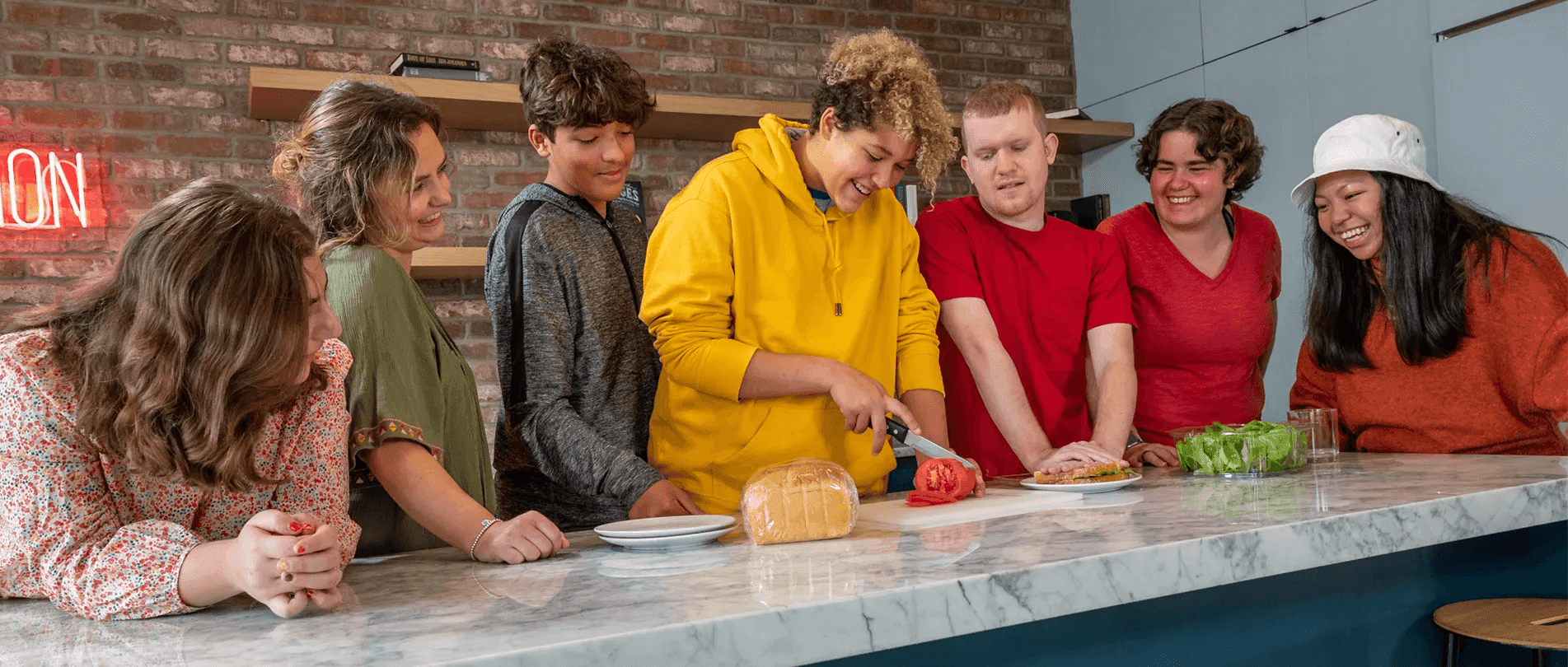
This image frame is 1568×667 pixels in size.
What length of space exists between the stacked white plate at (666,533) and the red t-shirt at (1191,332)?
3.91ft

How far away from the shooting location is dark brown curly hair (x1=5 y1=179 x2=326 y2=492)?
96 centimetres

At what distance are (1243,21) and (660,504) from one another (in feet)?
10.5

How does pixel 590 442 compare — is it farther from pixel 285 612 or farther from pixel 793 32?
pixel 793 32

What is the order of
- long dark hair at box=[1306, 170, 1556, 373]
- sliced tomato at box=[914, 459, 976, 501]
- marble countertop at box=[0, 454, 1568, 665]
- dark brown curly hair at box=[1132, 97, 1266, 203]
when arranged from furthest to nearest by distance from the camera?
dark brown curly hair at box=[1132, 97, 1266, 203]
long dark hair at box=[1306, 170, 1556, 373]
sliced tomato at box=[914, 459, 976, 501]
marble countertop at box=[0, 454, 1568, 665]

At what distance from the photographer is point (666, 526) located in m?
1.25

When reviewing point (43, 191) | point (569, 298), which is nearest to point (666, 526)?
point (569, 298)

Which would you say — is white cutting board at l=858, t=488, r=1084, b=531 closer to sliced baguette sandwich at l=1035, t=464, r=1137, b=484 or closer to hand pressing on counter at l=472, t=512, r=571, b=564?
sliced baguette sandwich at l=1035, t=464, r=1137, b=484

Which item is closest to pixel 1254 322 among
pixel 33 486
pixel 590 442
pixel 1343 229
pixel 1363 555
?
pixel 1343 229

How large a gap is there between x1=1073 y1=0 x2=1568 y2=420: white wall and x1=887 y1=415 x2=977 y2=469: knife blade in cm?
225

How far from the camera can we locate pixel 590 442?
1.58m

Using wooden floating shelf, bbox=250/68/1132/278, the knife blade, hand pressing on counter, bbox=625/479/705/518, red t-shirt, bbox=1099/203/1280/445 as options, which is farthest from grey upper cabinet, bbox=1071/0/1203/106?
hand pressing on counter, bbox=625/479/705/518

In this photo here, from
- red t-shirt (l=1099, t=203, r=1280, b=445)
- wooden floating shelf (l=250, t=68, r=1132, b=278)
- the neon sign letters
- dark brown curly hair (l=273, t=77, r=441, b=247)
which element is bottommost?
red t-shirt (l=1099, t=203, r=1280, b=445)

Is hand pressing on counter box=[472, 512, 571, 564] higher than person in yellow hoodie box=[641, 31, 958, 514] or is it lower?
lower

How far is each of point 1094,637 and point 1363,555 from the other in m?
0.30
